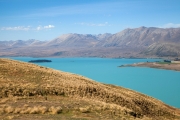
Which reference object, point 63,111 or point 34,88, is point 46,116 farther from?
point 34,88

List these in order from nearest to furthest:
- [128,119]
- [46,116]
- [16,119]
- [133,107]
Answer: [16,119], [46,116], [128,119], [133,107]

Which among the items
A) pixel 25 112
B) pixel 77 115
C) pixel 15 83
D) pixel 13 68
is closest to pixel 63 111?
pixel 77 115

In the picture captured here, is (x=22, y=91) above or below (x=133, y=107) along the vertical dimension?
above

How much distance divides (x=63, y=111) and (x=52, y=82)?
10.5 metres

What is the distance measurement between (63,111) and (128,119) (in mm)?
5838

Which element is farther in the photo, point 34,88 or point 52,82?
point 52,82

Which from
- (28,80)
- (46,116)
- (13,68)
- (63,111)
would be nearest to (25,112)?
(46,116)

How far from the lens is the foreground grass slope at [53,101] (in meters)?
18.3

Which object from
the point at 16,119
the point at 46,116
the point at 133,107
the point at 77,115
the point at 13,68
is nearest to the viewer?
the point at 16,119

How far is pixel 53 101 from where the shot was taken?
22188 mm

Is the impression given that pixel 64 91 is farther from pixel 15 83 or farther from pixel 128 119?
pixel 128 119

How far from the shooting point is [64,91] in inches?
1038

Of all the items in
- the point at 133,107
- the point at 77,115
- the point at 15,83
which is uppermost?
the point at 15,83

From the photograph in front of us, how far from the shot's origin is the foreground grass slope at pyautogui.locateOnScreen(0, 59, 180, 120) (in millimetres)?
18281
